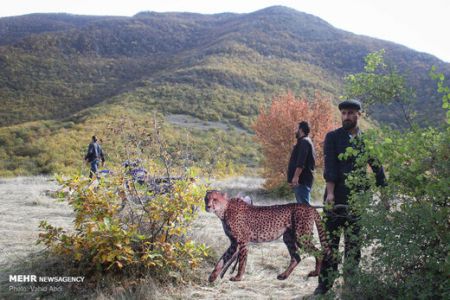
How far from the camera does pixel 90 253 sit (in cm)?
454

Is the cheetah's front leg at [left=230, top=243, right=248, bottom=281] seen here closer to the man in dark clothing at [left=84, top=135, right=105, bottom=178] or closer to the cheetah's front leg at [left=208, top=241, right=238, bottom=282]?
the cheetah's front leg at [left=208, top=241, right=238, bottom=282]

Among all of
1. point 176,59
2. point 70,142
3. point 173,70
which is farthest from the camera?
point 176,59

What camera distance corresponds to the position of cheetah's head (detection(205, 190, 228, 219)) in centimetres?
455

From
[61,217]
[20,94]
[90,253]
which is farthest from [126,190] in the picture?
[20,94]

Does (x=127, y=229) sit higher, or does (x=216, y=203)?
(x=216, y=203)

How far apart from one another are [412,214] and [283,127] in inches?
445

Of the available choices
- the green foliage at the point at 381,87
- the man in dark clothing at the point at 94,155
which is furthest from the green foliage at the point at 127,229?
the man in dark clothing at the point at 94,155

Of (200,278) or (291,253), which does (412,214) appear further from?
(200,278)

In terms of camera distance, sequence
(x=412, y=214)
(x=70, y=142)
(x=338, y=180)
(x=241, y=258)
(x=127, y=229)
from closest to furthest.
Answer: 1. (x=412, y=214)
2. (x=338, y=180)
3. (x=241, y=258)
4. (x=127, y=229)
5. (x=70, y=142)

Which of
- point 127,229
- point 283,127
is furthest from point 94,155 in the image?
point 127,229

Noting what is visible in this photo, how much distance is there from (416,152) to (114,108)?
3280cm

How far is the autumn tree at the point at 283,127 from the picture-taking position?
14.4 meters

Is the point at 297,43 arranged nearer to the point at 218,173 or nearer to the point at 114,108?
the point at 114,108

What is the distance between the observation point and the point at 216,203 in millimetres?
4590
